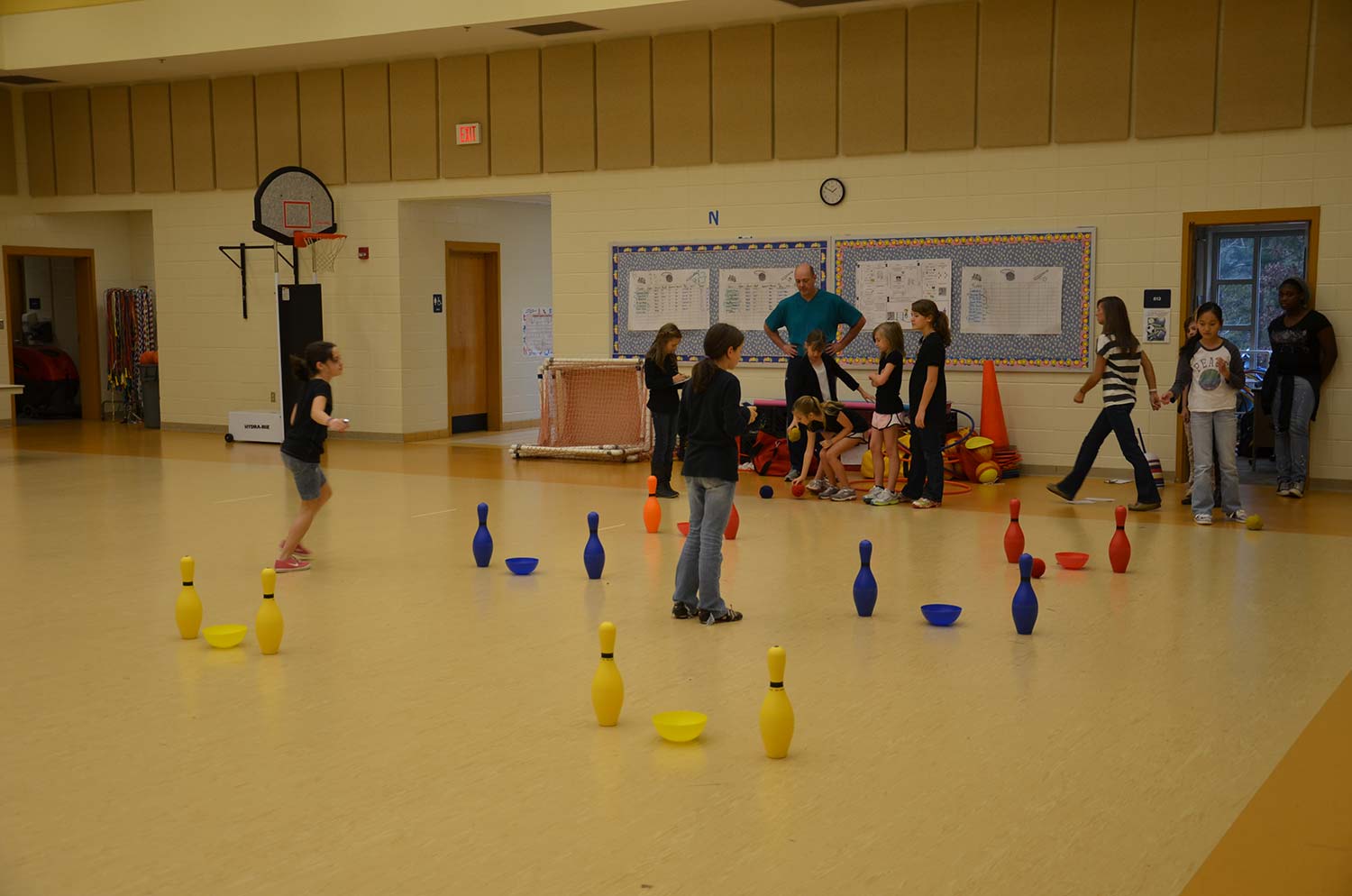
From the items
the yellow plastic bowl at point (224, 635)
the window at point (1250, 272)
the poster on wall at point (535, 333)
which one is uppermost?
the window at point (1250, 272)

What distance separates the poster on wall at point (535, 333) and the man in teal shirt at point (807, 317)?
6556mm

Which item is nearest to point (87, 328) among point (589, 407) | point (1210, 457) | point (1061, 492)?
point (589, 407)

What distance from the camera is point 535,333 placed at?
19.8m

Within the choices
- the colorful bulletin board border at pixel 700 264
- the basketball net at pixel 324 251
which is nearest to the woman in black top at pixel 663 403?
the colorful bulletin board border at pixel 700 264

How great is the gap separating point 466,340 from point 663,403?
750 cm

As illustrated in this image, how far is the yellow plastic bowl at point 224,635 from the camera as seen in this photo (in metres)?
6.54

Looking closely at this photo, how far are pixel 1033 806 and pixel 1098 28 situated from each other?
1049cm

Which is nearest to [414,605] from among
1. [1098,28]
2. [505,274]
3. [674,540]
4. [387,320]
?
[674,540]

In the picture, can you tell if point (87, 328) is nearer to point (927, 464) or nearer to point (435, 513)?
point (435, 513)

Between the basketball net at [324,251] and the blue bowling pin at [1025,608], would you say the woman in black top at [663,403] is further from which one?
the basketball net at [324,251]

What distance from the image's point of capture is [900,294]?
1414cm

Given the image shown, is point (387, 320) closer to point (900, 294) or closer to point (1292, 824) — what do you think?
point (900, 294)

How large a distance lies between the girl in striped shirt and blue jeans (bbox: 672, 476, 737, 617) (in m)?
5.00

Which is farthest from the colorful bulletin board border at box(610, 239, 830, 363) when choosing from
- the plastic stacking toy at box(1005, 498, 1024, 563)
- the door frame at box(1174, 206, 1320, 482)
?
the plastic stacking toy at box(1005, 498, 1024, 563)
